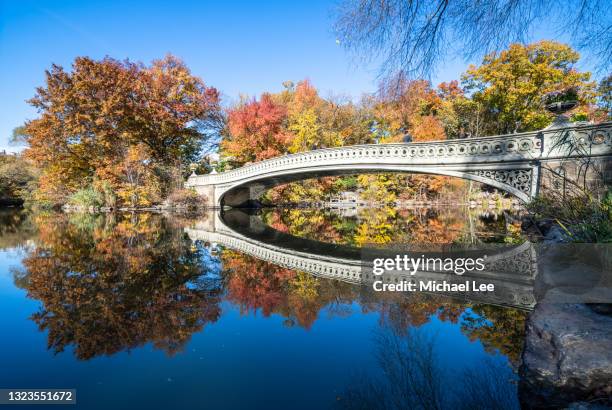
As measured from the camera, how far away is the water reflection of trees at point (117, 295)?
2.58 meters

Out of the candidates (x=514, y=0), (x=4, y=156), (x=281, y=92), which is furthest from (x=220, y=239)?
(x=4, y=156)

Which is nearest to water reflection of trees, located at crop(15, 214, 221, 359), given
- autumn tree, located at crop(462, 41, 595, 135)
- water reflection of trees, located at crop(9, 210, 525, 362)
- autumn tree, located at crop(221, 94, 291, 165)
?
water reflection of trees, located at crop(9, 210, 525, 362)

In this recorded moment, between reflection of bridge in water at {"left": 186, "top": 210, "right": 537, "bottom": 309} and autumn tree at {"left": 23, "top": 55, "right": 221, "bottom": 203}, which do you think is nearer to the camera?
reflection of bridge in water at {"left": 186, "top": 210, "right": 537, "bottom": 309}

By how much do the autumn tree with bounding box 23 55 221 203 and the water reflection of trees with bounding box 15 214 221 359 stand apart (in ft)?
48.1

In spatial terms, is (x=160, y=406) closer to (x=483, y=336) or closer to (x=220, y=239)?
(x=483, y=336)

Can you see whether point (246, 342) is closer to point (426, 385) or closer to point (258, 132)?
point (426, 385)

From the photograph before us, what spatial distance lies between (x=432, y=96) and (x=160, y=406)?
28341 mm

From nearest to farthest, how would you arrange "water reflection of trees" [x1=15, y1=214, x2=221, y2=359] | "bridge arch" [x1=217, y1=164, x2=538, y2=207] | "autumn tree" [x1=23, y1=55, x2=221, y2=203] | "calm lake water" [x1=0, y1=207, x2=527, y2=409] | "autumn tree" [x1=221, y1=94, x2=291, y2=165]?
"calm lake water" [x1=0, y1=207, x2=527, y2=409] → "water reflection of trees" [x1=15, y1=214, x2=221, y2=359] → "bridge arch" [x1=217, y1=164, x2=538, y2=207] → "autumn tree" [x1=23, y1=55, x2=221, y2=203] → "autumn tree" [x1=221, y1=94, x2=291, y2=165]

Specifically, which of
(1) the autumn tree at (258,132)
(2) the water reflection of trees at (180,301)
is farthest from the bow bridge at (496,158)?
(1) the autumn tree at (258,132)

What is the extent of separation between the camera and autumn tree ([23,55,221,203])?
17516 mm

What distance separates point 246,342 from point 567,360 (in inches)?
83.5

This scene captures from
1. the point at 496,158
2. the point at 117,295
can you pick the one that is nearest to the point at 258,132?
the point at 496,158

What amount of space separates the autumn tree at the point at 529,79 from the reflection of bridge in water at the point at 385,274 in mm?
17958

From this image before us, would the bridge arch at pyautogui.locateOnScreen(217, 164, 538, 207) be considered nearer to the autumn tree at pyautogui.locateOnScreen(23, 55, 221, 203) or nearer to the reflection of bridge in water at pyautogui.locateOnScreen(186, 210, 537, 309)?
the reflection of bridge in water at pyautogui.locateOnScreen(186, 210, 537, 309)
